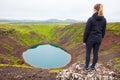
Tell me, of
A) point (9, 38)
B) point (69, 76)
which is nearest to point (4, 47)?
point (9, 38)

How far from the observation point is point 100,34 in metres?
17.7

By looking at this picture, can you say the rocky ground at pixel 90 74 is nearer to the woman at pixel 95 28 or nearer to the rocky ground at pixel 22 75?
the woman at pixel 95 28

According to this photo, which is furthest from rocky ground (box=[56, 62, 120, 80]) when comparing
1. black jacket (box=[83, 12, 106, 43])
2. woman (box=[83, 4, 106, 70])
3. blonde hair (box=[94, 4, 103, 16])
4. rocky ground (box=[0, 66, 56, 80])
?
rocky ground (box=[0, 66, 56, 80])

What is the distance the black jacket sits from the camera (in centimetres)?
1712

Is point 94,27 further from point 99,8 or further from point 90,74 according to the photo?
point 90,74

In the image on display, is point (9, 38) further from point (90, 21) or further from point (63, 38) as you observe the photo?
point (90, 21)

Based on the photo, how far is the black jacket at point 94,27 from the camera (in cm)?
1712

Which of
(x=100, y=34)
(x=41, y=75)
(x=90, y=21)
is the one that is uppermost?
(x=90, y=21)

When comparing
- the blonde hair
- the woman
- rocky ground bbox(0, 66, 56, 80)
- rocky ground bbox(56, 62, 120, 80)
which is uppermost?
the blonde hair

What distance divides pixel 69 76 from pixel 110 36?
5034 inches

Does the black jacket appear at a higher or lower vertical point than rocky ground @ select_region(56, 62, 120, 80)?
higher

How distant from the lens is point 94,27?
57.0 feet

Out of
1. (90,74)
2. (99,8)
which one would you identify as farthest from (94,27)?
(90,74)

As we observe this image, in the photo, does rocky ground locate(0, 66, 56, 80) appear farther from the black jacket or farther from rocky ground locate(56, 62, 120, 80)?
the black jacket
